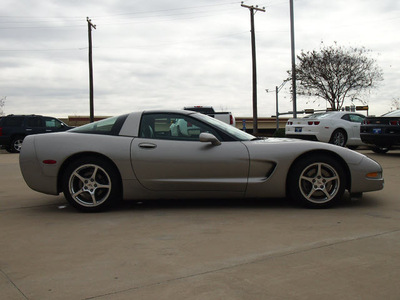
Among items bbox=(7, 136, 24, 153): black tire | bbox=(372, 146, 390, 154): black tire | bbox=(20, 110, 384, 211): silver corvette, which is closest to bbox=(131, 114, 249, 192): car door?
bbox=(20, 110, 384, 211): silver corvette

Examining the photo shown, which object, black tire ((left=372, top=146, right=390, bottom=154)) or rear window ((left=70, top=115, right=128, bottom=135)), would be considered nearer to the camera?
rear window ((left=70, top=115, right=128, bottom=135))

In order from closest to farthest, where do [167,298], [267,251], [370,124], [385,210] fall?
[167,298] < [267,251] < [385,210] < [370,124]

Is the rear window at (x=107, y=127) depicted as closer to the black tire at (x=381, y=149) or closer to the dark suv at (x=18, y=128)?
the black tire at (x=381, y=149)

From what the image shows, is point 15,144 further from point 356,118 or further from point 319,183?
point 319,183

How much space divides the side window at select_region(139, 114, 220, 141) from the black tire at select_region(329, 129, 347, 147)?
32.7ft

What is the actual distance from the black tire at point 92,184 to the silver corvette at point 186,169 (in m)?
0.01

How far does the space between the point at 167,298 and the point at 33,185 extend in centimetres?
314

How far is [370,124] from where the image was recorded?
38.4 feet

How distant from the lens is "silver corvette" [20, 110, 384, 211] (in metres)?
5.05

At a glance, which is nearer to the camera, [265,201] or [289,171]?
[289,171]

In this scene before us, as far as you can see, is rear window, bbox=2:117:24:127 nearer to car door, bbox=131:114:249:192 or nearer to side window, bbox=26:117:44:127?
side window, bbox=26:117:44:127

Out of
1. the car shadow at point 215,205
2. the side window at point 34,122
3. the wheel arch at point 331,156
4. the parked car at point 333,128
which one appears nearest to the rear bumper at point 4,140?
the side window at point 34,122

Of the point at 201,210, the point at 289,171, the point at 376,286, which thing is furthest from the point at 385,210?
the point at 376,286

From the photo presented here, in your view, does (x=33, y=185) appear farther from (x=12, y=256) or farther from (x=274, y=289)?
(x=274, y=289)
